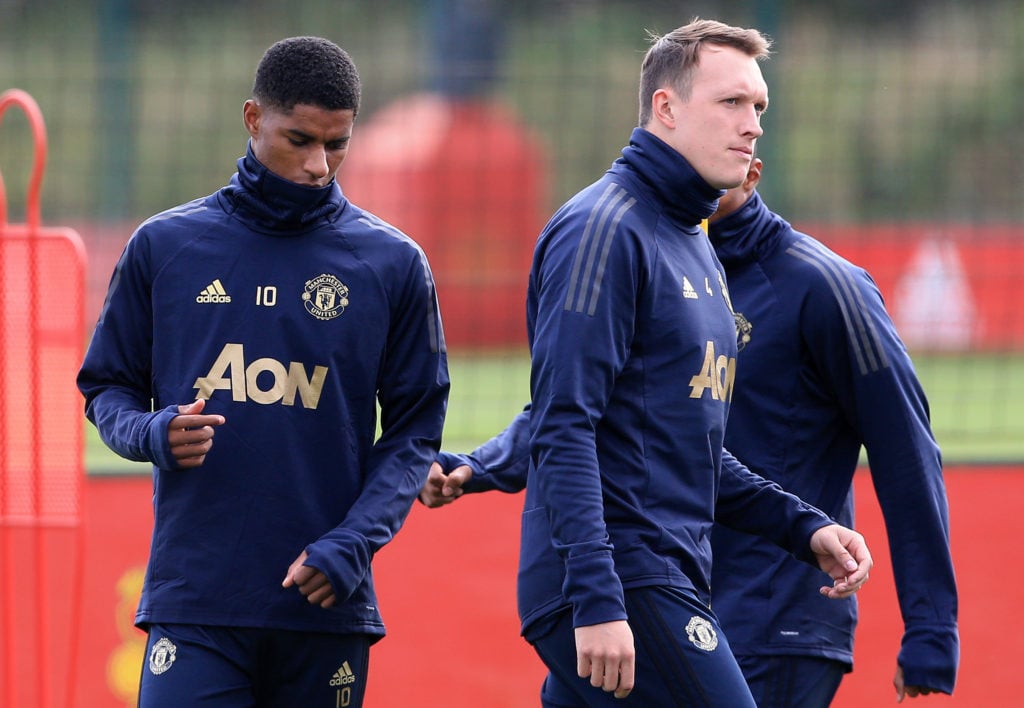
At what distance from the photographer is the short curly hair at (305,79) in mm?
3354

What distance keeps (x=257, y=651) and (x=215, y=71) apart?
10359 mm

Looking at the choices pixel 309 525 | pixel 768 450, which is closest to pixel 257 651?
pixel 309 525

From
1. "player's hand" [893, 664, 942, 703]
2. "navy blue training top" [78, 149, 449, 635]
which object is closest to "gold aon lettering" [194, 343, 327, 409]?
"navy blue training top" [78, 149, 449, 635]

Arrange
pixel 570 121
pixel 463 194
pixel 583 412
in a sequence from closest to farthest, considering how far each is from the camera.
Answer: pixel 583 412
pixel 463 194
pixel 570 121

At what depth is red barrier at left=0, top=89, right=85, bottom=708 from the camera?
5.23 metres

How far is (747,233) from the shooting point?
3.87 m

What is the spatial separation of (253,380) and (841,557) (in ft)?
4.66

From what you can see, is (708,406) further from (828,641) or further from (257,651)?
(257,651)

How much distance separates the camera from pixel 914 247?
42.5 ft

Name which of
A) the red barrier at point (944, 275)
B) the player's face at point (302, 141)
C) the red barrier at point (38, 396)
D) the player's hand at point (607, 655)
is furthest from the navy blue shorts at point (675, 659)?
the red barrier at point (944, 275)

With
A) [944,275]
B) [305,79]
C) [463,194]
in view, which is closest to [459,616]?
[305,79]

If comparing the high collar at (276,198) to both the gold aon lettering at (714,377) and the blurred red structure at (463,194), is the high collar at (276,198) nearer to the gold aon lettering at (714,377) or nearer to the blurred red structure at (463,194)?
the gold aon lettering at (714,377)

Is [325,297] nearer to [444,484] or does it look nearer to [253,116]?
[253,116]

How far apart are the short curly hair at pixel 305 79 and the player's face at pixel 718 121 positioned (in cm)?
76
